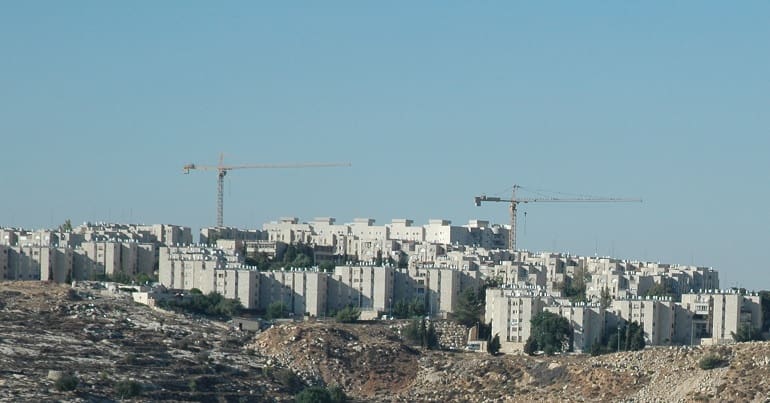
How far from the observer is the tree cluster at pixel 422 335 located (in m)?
89.6

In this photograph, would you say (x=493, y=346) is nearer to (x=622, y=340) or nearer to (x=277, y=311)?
(x=622, y=340)

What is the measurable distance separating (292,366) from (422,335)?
27.4 feet

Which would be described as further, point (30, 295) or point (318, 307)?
point (318, 307)

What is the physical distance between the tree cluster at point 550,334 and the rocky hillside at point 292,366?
11.1 feet

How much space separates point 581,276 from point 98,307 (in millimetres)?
39636

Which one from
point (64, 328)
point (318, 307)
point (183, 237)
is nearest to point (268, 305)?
point (318, 307)

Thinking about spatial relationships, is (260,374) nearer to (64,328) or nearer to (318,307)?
(64,328)

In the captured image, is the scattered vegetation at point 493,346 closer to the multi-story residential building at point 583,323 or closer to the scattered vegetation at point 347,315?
the multi-story residential building at point 583,323

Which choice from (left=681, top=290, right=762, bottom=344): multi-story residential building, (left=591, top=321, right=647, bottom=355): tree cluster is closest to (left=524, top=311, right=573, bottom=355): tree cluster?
(left=591, top=321, right=647, bottom=355): tree cluster

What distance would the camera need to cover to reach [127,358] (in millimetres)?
79625

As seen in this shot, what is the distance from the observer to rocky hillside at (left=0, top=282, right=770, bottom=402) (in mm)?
75750

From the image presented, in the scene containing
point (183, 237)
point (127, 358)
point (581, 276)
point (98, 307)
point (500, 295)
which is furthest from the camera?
point (183, 237)

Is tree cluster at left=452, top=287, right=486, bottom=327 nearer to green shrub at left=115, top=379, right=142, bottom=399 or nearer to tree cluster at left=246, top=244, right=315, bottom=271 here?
tree cluster at left=246, top=244, right=315, bottom=271

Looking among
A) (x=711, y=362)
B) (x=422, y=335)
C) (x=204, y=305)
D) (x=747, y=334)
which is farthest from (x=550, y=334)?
(x=204, y=305)
